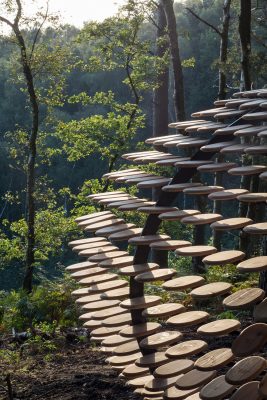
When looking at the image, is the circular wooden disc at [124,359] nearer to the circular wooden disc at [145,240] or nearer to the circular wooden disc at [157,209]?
the circular wooden disc at [145,240]

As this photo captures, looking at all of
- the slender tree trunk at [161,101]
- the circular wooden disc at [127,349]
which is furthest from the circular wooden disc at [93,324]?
the slender tree trunk at [161,101]

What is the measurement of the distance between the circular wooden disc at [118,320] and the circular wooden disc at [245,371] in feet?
4.79

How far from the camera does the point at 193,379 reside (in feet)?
11.6

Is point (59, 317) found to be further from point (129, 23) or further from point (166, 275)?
point (129, 23)

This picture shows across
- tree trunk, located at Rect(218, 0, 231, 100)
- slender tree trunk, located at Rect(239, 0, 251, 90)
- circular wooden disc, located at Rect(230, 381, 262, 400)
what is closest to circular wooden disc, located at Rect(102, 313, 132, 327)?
circular wooden disc, located at Rect(230, 381, 262, 400)

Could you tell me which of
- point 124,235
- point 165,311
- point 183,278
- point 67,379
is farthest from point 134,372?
point 67,379

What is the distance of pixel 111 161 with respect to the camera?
47.0 feet

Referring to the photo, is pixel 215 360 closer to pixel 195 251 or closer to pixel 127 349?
pixel 195 251

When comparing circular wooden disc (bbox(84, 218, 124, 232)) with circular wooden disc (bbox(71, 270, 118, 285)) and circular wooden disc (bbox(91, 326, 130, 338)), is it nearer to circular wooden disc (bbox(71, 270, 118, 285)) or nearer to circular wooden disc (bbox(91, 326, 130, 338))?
circular wooden disc (bbox(71, 270, 118, 285))

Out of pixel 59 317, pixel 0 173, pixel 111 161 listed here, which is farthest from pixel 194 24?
pixel 59 317

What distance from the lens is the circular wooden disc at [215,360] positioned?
318 centimetres

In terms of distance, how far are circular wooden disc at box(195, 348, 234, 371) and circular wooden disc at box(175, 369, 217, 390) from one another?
20cm

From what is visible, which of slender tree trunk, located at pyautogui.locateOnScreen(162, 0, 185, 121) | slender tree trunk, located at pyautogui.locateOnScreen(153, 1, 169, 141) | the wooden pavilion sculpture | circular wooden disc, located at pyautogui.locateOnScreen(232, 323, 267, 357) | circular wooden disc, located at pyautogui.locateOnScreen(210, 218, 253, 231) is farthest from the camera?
slender tree trunk, located at pyautogui.locateOnScreen(153, 1, 169, 141)

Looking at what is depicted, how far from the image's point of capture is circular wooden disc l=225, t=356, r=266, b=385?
297cm
